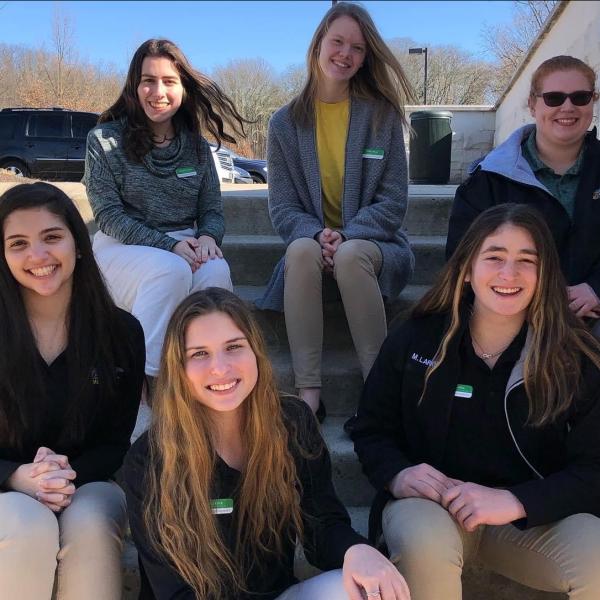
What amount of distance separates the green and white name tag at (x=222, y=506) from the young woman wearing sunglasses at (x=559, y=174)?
1313mm

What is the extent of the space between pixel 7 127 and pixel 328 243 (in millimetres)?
11168

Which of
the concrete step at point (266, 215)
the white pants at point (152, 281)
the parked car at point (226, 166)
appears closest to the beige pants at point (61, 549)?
the white pants at point (152, 281)

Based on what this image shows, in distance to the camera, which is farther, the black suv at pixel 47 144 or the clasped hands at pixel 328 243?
the black suv at pixel 47 144

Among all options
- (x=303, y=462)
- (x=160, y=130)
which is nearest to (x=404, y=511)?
(x=303, y=462)

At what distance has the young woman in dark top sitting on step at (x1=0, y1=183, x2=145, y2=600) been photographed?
163cm

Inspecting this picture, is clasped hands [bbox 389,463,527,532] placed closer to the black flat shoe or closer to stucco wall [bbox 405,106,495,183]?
the black flat shoe

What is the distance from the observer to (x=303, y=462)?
172cm

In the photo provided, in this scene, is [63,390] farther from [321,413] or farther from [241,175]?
[241,175]

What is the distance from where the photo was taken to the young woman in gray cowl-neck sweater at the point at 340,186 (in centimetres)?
249

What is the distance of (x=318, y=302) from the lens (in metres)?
2.51

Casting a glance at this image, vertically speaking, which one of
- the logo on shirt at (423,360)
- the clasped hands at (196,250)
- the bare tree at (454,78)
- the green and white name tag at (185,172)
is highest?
the bare tree at (454,78)

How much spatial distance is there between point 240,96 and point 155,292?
341 inches

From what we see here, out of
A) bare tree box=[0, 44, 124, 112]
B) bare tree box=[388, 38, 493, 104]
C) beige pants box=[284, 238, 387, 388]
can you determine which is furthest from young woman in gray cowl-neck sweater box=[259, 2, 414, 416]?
bare tree box=[388, 38, 493, 104]

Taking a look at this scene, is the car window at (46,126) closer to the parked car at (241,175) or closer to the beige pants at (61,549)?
the parked car at (241,175)
